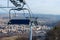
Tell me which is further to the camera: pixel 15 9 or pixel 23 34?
pixel 23 34

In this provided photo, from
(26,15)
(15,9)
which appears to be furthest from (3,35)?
(15,9)

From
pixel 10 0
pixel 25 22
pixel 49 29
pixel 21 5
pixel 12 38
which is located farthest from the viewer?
pixel 49 29

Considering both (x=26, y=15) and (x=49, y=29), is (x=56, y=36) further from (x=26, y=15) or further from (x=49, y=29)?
(x=26, y=15)

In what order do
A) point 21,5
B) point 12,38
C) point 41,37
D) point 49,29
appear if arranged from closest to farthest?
point 21,5 → point 41,37 → point 12,38 → point 49,29

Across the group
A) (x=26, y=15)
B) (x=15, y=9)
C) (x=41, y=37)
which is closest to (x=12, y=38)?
(x=41, y=37)

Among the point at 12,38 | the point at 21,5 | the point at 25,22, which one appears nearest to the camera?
the point at 21,5

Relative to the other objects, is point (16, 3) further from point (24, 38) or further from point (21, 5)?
point (24, 38)

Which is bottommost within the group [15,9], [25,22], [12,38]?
[12,38]

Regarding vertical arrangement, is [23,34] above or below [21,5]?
below

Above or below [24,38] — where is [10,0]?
above
